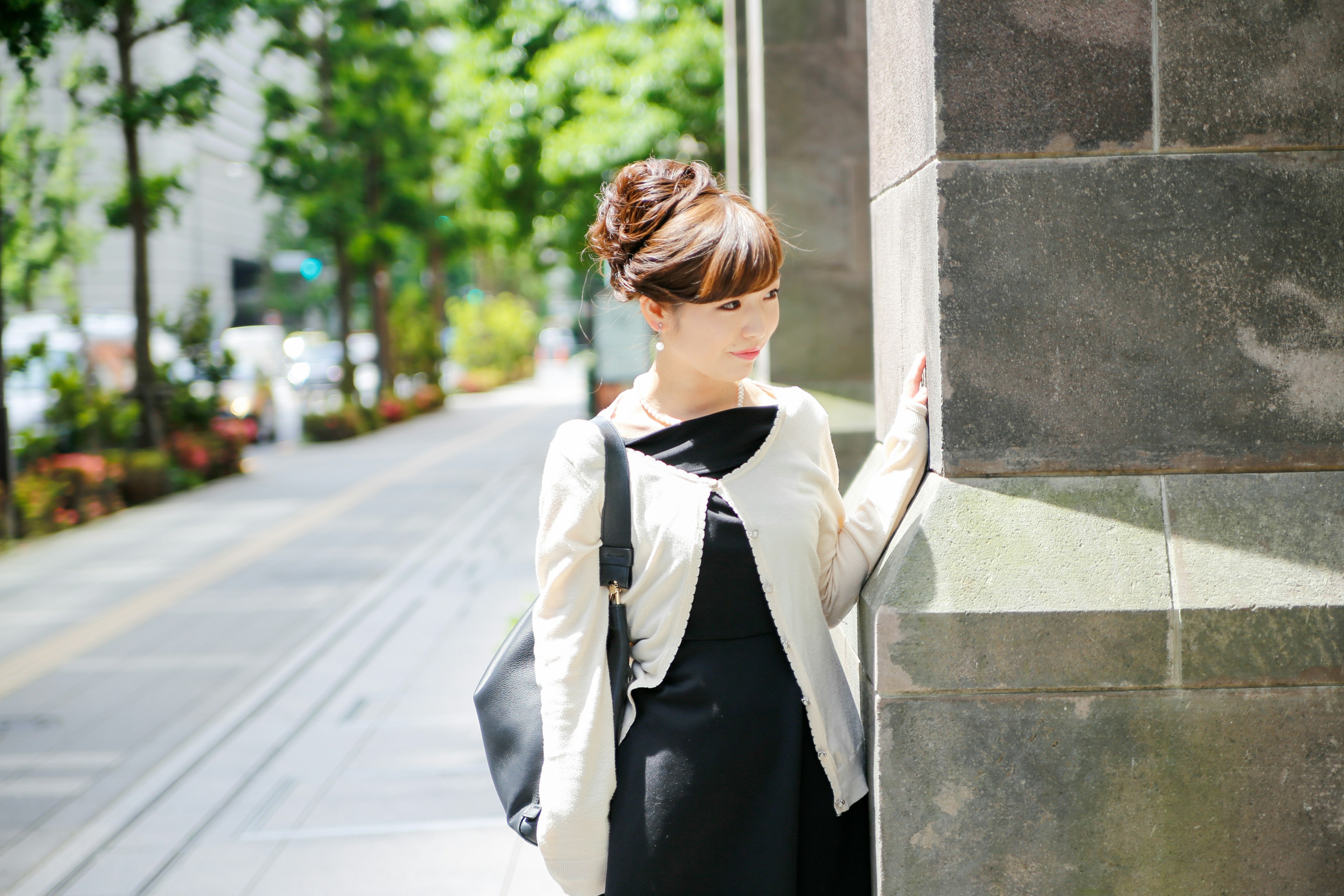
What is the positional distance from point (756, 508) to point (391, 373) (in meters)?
27.0

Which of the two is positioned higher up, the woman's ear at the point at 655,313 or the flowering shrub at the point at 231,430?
the woman's ear at the point at 655,313

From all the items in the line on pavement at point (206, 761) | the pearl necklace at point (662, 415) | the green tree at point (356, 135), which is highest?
the green tree at point (356, 135)

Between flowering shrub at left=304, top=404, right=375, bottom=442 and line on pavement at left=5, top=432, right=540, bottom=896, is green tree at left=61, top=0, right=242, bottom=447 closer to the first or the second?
flowering shrub at left=304, top=404, right=375, bottom=442

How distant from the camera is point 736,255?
1999mm

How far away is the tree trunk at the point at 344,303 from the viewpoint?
2367 cm

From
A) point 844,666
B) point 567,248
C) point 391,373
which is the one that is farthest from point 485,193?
point 844,666

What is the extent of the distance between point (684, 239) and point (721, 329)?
164 mm

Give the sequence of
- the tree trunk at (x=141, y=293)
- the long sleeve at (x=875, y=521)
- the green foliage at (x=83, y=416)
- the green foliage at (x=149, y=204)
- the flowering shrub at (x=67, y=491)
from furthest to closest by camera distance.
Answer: the green foliage at (x=149, y=204) < the tree trunk at (x=141, y=293) < the green foliage at (x=83, y=416) < the flowering shrub at (x=67, y=491) < the long sleeve at (x=875, y=521)

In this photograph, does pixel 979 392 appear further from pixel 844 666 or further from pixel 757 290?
pixel 844 666

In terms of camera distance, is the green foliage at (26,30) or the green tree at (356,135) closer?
the green foliage at (26,30)

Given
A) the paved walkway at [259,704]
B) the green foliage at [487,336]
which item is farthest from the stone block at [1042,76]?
the green foliage at [487,336]

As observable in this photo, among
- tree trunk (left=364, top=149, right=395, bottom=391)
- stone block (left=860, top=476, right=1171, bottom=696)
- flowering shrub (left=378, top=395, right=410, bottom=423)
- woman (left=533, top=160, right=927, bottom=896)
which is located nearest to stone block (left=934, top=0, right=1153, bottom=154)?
woman (left=533, top=160, right=927, bottom=896)

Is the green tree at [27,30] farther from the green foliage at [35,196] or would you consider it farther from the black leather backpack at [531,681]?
the black leather backpack at [531,681]

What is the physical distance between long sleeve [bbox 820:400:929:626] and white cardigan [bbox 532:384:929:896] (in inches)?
3.4
